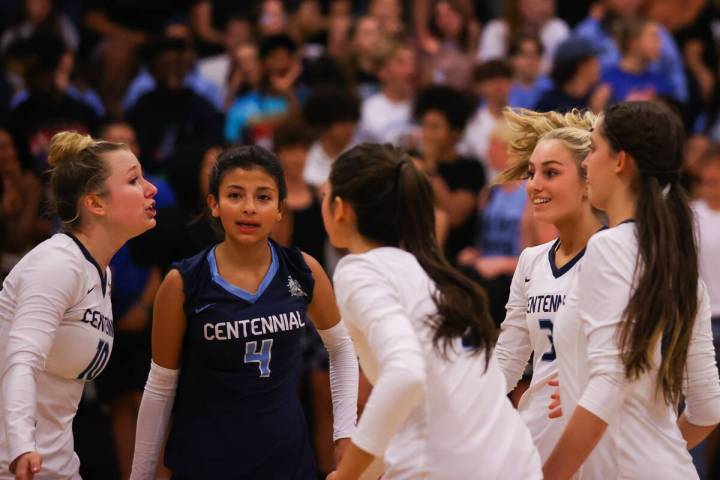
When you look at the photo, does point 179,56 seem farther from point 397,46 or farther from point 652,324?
point 652,324

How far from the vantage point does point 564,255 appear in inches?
155

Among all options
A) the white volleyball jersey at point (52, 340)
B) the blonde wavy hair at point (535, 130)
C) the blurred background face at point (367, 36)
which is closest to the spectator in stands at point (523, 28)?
the blurred background face at point (367, 36)

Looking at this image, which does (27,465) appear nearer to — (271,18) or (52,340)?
(52,340)

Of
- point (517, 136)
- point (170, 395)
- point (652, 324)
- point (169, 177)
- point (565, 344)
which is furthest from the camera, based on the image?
point (169, 177)

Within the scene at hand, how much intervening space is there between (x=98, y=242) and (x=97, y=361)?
0.39 m

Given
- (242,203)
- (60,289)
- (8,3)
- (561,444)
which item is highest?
(8,3)

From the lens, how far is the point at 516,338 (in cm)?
407

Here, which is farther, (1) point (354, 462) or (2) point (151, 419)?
(2) point (151, 419)

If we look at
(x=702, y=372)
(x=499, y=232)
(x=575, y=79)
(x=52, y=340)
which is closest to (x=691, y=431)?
(x=702, y=372)

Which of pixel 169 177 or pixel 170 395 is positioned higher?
pixel 169 177

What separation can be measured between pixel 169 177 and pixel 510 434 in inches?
154

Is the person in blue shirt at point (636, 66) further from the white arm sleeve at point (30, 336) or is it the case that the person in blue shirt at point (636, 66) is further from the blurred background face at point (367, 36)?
the white arm sleeve at point (30, 336)

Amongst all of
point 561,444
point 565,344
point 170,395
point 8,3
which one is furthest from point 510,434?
point 8,3

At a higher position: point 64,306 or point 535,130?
point 535,130
